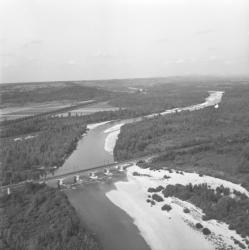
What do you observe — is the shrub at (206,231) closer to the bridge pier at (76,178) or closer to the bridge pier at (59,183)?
the bridge pier at (59,183)

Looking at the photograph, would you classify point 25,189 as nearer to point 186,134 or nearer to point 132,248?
point 132,248

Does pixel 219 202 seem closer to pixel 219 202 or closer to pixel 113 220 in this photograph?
pixel 219 202

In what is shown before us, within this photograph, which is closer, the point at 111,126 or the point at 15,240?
the point at 15,240

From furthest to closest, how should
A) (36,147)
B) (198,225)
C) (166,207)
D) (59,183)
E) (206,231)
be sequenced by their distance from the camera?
(36,147) → (59,183) → (166,207) → (198,225) → (206,231)

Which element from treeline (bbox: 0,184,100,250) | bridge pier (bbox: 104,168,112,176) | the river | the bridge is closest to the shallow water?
the river

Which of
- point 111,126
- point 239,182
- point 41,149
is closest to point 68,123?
point 111,126

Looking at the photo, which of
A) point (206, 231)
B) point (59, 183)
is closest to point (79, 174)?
point (59, 183)

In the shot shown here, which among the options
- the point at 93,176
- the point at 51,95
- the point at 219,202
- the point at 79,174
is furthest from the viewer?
the point at 51,95

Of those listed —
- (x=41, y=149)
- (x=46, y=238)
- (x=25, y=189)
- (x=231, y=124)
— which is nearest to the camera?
(x=46, y=238)
